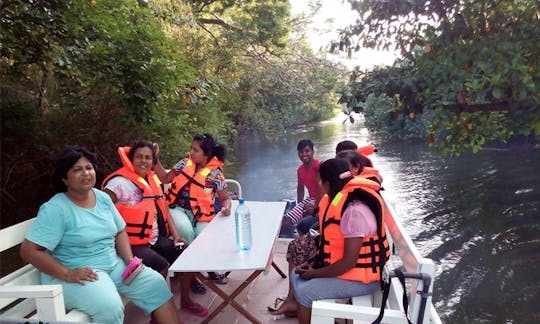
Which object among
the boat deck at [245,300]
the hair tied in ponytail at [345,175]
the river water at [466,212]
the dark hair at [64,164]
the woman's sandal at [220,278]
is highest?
the dark hair at [64,164]

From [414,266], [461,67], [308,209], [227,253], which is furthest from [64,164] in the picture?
[461,67]

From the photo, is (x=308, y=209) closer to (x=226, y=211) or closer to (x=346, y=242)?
(x=226, y=211)

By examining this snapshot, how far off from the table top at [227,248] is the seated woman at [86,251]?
0.26m

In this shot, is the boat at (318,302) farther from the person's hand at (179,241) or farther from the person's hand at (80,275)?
the person's hand at (179,241)

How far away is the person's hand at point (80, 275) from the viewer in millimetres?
2248

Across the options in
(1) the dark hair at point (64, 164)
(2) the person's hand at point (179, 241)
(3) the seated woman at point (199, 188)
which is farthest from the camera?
(3) the seated woman at point (199, 188)

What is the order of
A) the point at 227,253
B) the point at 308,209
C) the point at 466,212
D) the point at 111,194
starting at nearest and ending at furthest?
the point at 227,253 < the point at 111,194 < the point at 308,209 < the point at 466,212

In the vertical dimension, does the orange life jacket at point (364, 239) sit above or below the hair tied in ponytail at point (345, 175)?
below

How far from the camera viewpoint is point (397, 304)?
206 centimetres

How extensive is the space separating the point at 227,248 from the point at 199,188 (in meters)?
0.99

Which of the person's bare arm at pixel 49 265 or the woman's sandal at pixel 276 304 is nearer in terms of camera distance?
the person's bare arm at pixel 49 265

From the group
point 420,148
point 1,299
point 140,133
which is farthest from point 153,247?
point 420,148

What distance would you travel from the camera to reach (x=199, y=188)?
3.58 meters

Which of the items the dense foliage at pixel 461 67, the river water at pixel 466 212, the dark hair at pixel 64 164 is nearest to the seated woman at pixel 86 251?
the dark hair at pixel 64 164
